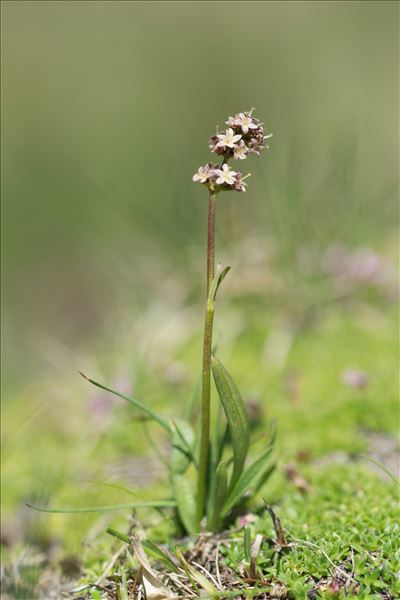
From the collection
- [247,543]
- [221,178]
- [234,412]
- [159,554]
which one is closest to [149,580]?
[159,554]

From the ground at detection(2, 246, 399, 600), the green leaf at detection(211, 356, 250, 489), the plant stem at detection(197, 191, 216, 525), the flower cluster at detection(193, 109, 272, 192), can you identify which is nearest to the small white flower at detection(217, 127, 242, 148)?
the flower cluster at detection(193, 109, 272, 192)

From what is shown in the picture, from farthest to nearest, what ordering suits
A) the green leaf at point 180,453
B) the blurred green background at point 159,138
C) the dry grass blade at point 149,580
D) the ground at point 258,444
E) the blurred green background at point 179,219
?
the blurred green background at point 159,138
the blurred green background at point 179,219
the green leaf at point 180,453
the ground at point 258,444
the dry grass blade at point 149,580

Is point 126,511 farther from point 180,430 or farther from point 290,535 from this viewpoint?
point 290,535

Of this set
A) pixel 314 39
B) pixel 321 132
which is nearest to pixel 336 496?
pixel 321 132

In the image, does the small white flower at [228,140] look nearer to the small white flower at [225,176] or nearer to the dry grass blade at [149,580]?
the small white flower at [225,176]

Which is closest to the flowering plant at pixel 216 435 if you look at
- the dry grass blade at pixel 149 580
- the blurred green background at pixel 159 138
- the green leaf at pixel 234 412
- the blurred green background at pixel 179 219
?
the green leaf at pixel 234 412

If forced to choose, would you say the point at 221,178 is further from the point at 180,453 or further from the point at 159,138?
the point at 159,138

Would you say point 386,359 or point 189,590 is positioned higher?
point 386,359

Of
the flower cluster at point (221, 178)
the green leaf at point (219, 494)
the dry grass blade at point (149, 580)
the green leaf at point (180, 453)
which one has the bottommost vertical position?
the dry grass blade at point (149, 580)
